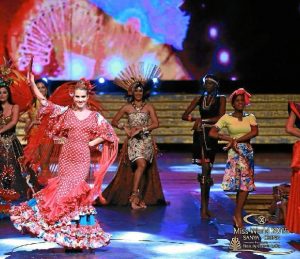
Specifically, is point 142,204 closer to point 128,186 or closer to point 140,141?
point 128,186

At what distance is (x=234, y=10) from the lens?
50.9ft

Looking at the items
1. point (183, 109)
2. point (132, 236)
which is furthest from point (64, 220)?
point (183, 109)

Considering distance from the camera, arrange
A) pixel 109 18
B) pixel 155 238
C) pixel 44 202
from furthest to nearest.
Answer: pixel 109 18, pixel 155 238, pixel 44 202

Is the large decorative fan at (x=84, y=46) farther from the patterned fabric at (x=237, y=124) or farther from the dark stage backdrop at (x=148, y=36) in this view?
the patterned fabric at (x=237, y=124)

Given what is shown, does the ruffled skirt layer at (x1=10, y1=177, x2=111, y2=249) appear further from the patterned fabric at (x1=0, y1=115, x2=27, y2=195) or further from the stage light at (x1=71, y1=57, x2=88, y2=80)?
the stage light at (x1=71, y1=57, x2=88, y2=80)

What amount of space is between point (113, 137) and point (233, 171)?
148 cm

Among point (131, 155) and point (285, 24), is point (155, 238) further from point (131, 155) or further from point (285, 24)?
point (285, 24)

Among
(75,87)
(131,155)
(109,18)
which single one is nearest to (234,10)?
(109,18)

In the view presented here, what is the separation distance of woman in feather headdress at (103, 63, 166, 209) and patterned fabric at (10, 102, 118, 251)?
7.75 ft

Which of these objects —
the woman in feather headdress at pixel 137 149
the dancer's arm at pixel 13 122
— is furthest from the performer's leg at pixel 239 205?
the dancer's arm at pixel 13 122

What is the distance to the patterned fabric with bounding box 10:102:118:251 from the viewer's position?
19.3 feet

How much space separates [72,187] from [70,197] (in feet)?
0.35

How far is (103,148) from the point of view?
6340 mm

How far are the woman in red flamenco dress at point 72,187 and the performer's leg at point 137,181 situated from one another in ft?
7.51
